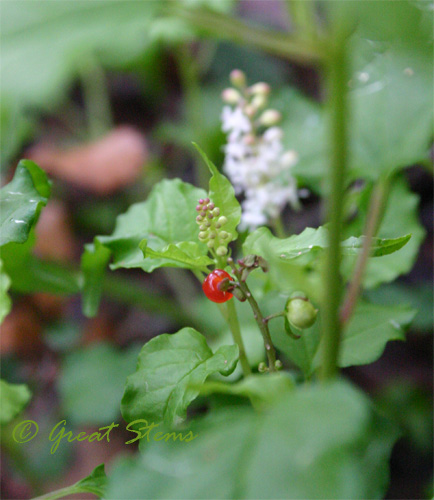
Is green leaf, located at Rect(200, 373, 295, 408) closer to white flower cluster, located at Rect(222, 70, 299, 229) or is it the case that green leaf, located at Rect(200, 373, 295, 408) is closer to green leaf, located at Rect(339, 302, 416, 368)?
green leaf, located at Rect(339, 302, 416, 368)

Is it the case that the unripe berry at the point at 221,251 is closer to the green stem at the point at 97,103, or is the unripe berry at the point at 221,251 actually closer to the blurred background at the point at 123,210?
the blurred background at the point at 123,210

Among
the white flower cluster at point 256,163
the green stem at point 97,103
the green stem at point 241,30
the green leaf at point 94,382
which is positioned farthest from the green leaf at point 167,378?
the green stem at point 97,103

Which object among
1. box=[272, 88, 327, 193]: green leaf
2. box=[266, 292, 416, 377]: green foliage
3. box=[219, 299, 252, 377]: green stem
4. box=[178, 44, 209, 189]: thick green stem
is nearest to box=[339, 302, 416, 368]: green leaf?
box=[266, 292, 416, 377]: green foliage

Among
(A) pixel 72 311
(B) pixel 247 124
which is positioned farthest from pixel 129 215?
(A) pixel 72 311

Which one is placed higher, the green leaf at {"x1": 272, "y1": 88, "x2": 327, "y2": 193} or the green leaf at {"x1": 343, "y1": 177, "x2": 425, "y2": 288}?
the green leaf at {"x1": 272, "y1": 88, "x2": 327, "y2": 193}

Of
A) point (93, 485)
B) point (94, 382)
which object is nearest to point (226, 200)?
point (93, 485)

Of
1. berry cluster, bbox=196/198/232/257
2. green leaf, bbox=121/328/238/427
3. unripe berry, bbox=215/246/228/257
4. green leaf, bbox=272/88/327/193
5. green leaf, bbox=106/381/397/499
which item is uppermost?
berry cluster, bbox=196/198/232/257

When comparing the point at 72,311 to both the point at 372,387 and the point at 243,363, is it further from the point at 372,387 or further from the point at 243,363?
the point at 243,363
